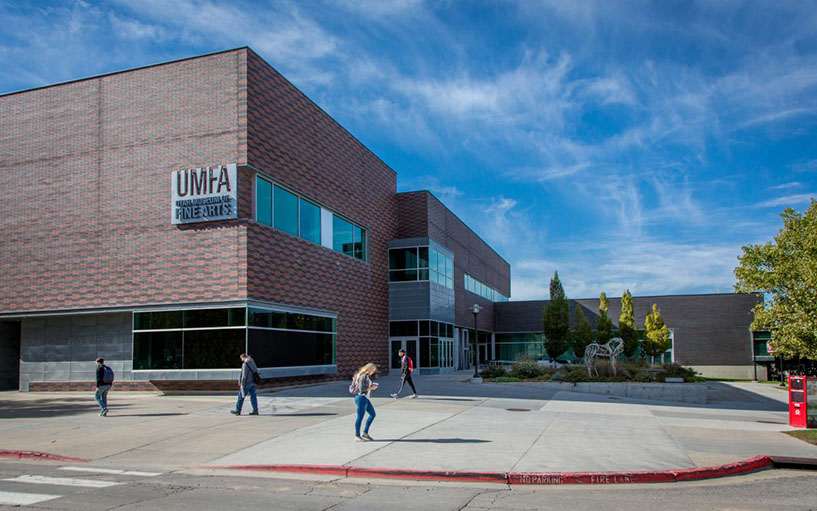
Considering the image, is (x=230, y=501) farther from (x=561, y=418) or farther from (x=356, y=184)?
(x=356, y=184)

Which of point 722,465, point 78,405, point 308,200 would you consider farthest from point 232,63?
point 722,465

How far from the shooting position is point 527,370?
93.7ft

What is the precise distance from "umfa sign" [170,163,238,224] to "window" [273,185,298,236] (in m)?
2.27

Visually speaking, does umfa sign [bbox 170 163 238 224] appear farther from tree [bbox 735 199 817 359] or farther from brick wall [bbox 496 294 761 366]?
brick wall [bbox 496 294 761 366]

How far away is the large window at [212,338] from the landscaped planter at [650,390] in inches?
460

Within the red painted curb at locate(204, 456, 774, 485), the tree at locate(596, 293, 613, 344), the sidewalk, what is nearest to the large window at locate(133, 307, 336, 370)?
the sidewalk

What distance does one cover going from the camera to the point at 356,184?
104 ft

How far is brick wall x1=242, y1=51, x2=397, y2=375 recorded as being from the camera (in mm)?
23406

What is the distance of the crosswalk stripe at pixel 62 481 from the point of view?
31.1 ft

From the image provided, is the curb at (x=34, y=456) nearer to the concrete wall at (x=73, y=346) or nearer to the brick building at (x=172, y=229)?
the brick building at (x=172, y=229)

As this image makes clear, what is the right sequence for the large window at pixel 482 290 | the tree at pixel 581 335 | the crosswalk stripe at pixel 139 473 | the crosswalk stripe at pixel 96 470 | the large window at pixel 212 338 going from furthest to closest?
the large window at pixel 482 290
the tree at pixel 581 335
the large window at pixel 212 338
the crosswalk stripe at pixel 96 470
the crosswalk stripe at pixel 139 473

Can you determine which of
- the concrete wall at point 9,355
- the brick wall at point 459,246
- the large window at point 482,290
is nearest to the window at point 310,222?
the brick wall at point 459,246

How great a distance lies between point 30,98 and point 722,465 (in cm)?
2786

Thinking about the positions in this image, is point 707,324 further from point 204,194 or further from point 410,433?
point 410,433
